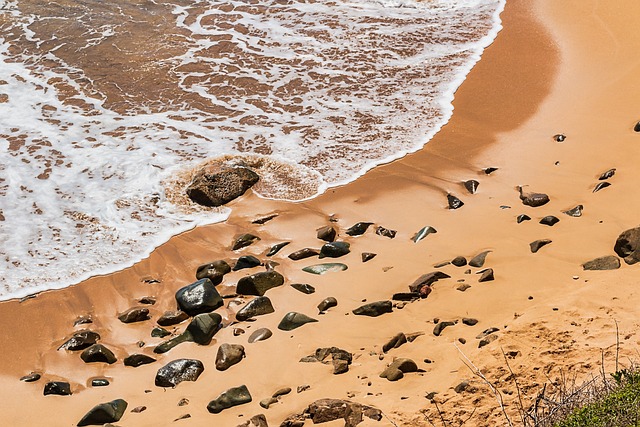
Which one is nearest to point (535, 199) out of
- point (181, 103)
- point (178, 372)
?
→ point (178, 372)

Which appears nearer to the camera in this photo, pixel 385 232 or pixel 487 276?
pixel 487 276

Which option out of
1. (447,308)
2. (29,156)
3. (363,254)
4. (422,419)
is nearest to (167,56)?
(29,156)

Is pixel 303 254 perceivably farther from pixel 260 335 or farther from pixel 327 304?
pixel 260 335

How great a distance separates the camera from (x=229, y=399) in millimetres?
4910

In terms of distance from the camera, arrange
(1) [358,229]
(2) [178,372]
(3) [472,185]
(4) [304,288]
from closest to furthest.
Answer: (2) [178,372] < (4) [304,288] < (1) [358,229] < (3) [472,185]

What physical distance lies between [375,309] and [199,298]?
1.52 metres

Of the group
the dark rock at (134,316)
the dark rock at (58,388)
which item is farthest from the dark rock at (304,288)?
the dark rock at (58,388)

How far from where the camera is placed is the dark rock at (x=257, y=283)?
247 inches

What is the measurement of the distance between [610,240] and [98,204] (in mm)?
5152

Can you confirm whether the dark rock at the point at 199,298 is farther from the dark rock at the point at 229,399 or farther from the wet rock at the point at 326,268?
the dark rock at the point at 229,399

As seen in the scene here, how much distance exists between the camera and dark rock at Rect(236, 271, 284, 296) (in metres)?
6.27

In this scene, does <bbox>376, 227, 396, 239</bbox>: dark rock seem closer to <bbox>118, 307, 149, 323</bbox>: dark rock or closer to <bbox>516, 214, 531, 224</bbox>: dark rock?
<bbox>516, 214, 531, 224</bbox>: dark rock

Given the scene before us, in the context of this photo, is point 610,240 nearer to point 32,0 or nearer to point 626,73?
point 626,73

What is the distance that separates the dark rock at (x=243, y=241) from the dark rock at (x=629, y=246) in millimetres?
3305
